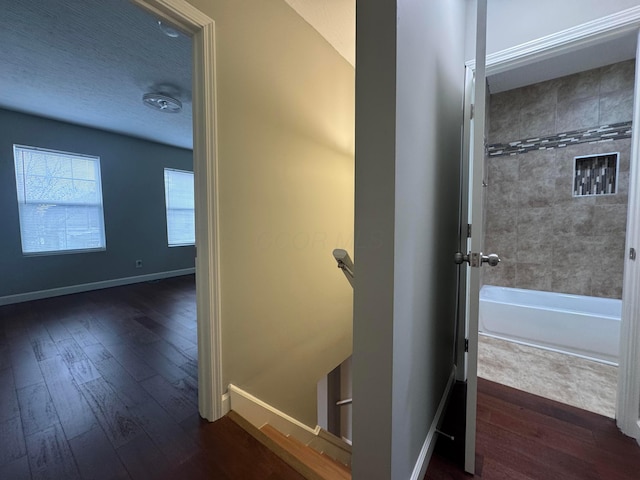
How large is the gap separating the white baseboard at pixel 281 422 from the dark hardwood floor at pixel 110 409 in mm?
110

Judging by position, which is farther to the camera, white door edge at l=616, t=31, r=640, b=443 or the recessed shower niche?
the recessed shower niche

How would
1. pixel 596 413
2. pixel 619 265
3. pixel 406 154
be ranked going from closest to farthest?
pixel 406 154, pixel 596 413, pixel 619 265

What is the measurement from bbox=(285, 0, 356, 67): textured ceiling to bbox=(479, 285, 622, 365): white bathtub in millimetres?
2760

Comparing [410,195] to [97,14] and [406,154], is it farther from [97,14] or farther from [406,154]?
[97,14]

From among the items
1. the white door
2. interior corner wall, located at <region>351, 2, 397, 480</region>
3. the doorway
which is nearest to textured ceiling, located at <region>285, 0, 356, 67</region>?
the white door

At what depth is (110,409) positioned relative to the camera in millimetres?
1508

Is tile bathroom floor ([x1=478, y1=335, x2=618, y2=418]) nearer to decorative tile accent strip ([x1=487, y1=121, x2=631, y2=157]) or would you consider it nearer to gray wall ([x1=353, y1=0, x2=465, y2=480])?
gray wall ([x1=353, y1=0, x2=465, y2=480])

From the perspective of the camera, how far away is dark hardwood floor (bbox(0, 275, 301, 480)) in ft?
3.79

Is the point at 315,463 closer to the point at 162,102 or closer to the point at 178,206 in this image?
the point at 162,102

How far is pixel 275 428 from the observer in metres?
1.66

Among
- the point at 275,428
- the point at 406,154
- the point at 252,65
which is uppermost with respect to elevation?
the point at 252,65

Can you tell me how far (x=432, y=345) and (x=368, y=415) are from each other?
577 mm

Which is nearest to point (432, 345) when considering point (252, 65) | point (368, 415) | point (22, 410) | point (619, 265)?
point (368, 415)

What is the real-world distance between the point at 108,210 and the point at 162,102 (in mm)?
2334
